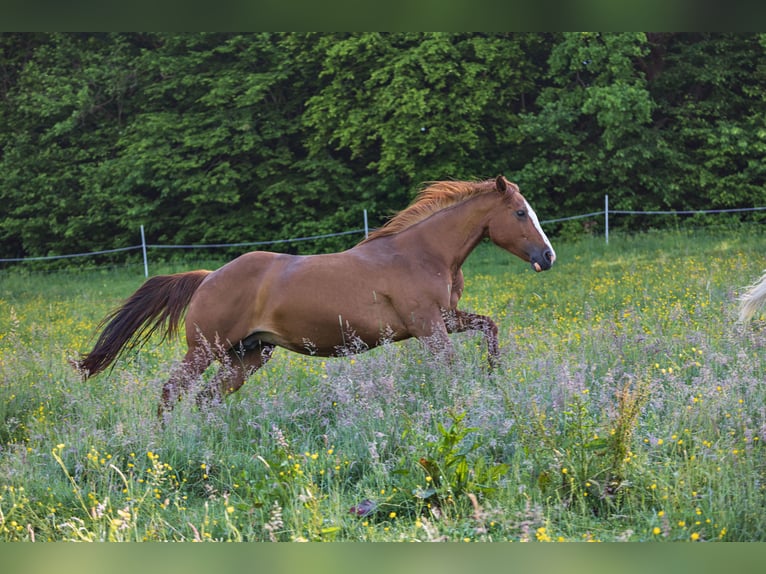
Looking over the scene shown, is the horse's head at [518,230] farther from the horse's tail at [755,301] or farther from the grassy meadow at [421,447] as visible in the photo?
the horse's tail at [755,301]

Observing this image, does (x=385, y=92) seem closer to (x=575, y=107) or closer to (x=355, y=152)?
(x=355, y=152)

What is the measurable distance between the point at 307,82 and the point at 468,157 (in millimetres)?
5110

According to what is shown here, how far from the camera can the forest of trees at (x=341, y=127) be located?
17250 mm

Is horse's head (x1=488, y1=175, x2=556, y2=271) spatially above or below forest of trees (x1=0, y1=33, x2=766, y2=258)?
below

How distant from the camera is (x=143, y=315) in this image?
541 cm

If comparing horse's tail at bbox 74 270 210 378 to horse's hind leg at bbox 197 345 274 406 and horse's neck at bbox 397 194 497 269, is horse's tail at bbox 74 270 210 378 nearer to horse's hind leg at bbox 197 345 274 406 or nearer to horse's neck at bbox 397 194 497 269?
horse's hind leg at bbox 197 345 274 406

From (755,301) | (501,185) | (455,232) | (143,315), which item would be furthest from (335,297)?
(755,301)

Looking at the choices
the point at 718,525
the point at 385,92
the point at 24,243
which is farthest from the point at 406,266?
the point at 24,243

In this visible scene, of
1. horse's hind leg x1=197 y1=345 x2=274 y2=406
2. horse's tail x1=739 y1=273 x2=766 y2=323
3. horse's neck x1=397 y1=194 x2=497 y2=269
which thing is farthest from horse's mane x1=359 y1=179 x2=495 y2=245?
horse's tail x1=739 y1=273 x2=766 y2=323

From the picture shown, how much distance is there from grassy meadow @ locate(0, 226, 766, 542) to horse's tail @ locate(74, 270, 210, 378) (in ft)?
0.94

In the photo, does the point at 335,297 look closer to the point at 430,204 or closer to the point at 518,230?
the point at 430,204

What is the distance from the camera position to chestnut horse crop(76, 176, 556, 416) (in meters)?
5.33

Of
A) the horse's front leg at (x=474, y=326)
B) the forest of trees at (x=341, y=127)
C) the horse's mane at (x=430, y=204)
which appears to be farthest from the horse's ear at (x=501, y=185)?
the forest of trees at (x=341, y=127)

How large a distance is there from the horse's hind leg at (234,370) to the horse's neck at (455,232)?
1362 millimetres
